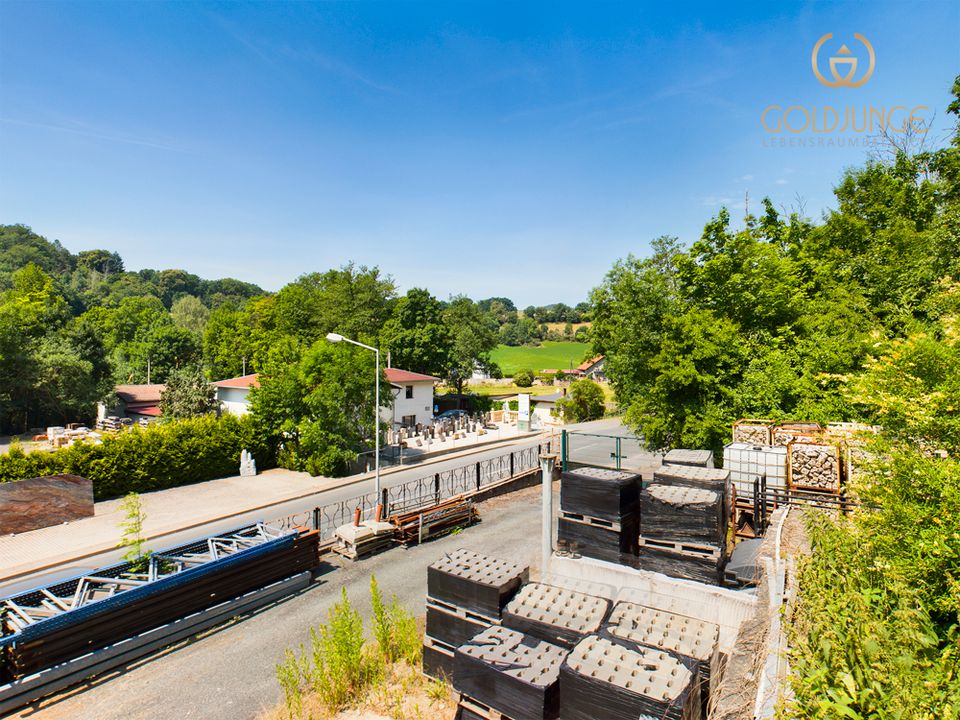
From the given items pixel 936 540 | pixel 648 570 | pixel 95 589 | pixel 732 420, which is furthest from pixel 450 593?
pixel 732 420

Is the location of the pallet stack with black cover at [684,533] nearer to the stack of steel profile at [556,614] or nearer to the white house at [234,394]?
the stack of steel profile at [556,614]

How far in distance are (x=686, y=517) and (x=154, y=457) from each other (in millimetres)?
22410

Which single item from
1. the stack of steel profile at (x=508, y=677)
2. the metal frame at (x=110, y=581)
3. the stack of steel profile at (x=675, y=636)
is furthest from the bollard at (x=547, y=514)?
the metal frame at (x=110, y=581)

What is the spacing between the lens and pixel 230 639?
10.4 meters

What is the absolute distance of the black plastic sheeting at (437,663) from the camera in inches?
334

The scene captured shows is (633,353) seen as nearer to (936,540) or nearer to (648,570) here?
(648,570)

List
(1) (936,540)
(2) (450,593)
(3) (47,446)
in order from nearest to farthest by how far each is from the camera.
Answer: (1) (936,540)
(2) (450,593)
(3) (47,446)

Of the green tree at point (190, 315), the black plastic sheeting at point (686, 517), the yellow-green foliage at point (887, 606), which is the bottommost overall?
the black plastic sheeting at point (686, 517)

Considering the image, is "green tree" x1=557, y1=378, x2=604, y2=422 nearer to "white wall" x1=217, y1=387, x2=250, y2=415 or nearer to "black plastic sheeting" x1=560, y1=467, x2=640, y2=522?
"white wall" x1=217, y1=387, x2=250, y2=415

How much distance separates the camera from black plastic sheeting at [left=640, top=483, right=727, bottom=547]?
29.0 feet

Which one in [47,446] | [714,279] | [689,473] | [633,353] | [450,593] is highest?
[714,279]

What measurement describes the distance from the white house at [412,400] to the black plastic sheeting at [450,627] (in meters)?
28.6

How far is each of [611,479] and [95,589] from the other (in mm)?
10752

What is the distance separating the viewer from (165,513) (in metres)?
19.3
